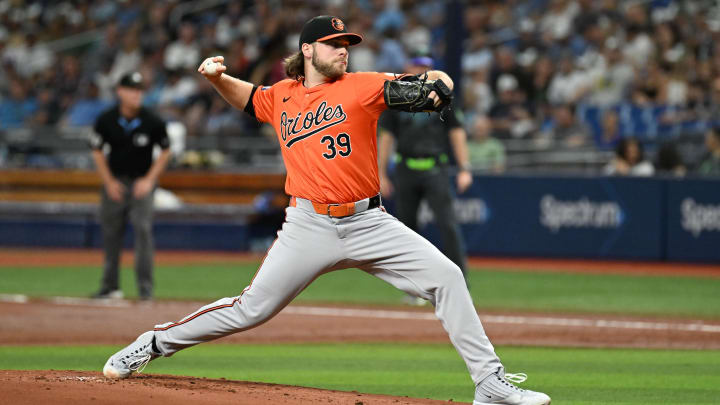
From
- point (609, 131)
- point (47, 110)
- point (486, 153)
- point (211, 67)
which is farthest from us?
point (47, 110)

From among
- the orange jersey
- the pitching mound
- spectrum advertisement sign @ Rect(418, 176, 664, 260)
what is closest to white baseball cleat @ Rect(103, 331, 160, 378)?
the pitching mound

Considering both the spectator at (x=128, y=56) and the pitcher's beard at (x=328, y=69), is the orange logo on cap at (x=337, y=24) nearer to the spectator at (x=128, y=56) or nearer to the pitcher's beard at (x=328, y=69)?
the pitcher's beard at (x=328, y=69)

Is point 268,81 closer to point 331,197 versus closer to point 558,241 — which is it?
point 558,241

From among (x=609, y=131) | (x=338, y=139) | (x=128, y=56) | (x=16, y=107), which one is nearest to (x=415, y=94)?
(x=338, y=139)

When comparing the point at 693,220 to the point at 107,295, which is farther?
the point at 693,220

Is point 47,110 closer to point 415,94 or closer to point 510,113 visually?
point 510,113

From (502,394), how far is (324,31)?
2.17 metres

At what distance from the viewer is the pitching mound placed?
554 cm

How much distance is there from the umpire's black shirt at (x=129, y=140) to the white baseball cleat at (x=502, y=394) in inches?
259

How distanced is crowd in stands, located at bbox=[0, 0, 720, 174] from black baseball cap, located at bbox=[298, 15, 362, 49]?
9697mm

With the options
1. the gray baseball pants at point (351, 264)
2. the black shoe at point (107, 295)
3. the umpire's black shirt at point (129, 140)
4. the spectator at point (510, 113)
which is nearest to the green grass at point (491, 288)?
the black shoe at point (107, 295)

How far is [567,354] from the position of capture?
8297 millimetres

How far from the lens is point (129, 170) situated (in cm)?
1132

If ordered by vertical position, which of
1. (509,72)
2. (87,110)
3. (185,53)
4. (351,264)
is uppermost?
(185,53)
